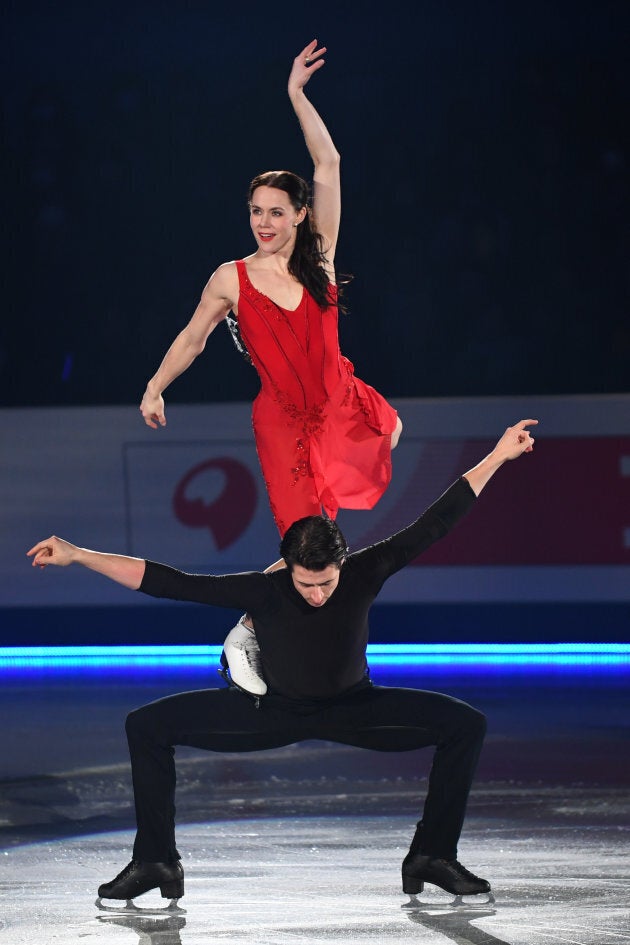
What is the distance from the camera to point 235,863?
12.7 ft

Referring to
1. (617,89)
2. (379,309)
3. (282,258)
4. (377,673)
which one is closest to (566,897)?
(282,258)

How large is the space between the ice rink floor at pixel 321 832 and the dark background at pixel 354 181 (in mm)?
2571

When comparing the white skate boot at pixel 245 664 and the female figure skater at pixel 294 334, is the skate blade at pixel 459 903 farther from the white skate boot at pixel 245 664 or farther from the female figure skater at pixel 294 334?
the female figure skater at pixel 294 334

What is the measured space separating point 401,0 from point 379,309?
1.71m

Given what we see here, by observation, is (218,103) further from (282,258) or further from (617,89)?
(282,258)

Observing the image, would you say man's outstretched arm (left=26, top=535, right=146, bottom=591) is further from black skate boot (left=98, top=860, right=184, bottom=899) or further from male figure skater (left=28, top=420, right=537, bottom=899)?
black skate boot (left=98, top=860, right=184, bottom=899)

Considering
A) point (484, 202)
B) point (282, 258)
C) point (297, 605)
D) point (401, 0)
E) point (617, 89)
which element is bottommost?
point (297, 605)

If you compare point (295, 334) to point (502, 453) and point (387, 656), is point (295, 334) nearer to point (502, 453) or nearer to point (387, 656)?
point (502, 453)

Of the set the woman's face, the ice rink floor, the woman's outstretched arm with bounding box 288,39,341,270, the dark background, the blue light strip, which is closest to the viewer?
the ice rink floor

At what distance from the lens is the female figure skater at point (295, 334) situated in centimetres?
376

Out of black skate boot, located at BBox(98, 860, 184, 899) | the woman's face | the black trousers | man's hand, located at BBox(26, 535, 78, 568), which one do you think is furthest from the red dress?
black skate boot, located at BBox(98, 860, 184, 899)

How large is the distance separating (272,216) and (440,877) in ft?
5.42

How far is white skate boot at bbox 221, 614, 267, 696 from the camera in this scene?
3592mm

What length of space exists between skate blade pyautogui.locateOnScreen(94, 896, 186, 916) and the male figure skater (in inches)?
1.1
